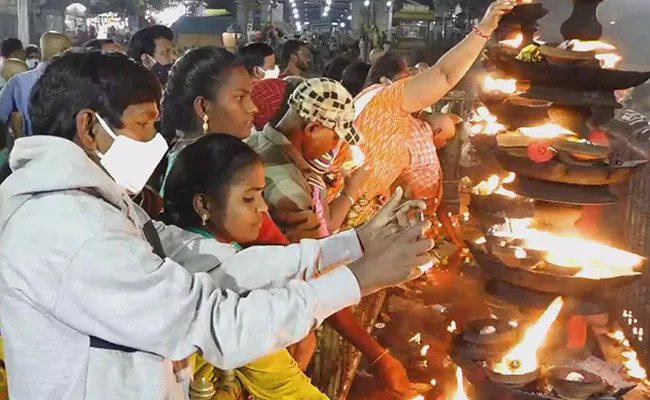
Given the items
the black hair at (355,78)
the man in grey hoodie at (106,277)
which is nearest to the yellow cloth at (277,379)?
the man in grey hoodie at (106,277)

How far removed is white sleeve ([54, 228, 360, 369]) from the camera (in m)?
1.78

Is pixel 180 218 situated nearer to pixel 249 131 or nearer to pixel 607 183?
pixel 249 131

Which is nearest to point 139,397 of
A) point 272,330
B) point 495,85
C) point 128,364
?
point 128,364

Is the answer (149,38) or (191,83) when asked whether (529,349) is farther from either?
(149,38)

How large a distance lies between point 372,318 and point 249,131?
7.41 ft

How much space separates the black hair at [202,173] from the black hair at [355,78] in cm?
425

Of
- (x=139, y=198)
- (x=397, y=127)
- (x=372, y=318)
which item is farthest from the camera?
(x=372, y=318)

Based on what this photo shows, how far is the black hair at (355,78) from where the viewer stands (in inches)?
281

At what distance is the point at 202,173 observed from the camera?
2.93 meters

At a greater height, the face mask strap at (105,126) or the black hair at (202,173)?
the face mask strap at (105,126)

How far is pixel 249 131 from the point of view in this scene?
12.3 ft

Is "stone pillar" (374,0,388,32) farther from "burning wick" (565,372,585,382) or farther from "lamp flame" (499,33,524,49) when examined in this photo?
"burning wick" (565,372,585,382)

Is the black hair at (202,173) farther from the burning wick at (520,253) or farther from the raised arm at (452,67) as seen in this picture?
the raised arm at (452,67)

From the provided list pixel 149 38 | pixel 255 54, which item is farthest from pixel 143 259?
pixel 255 54
